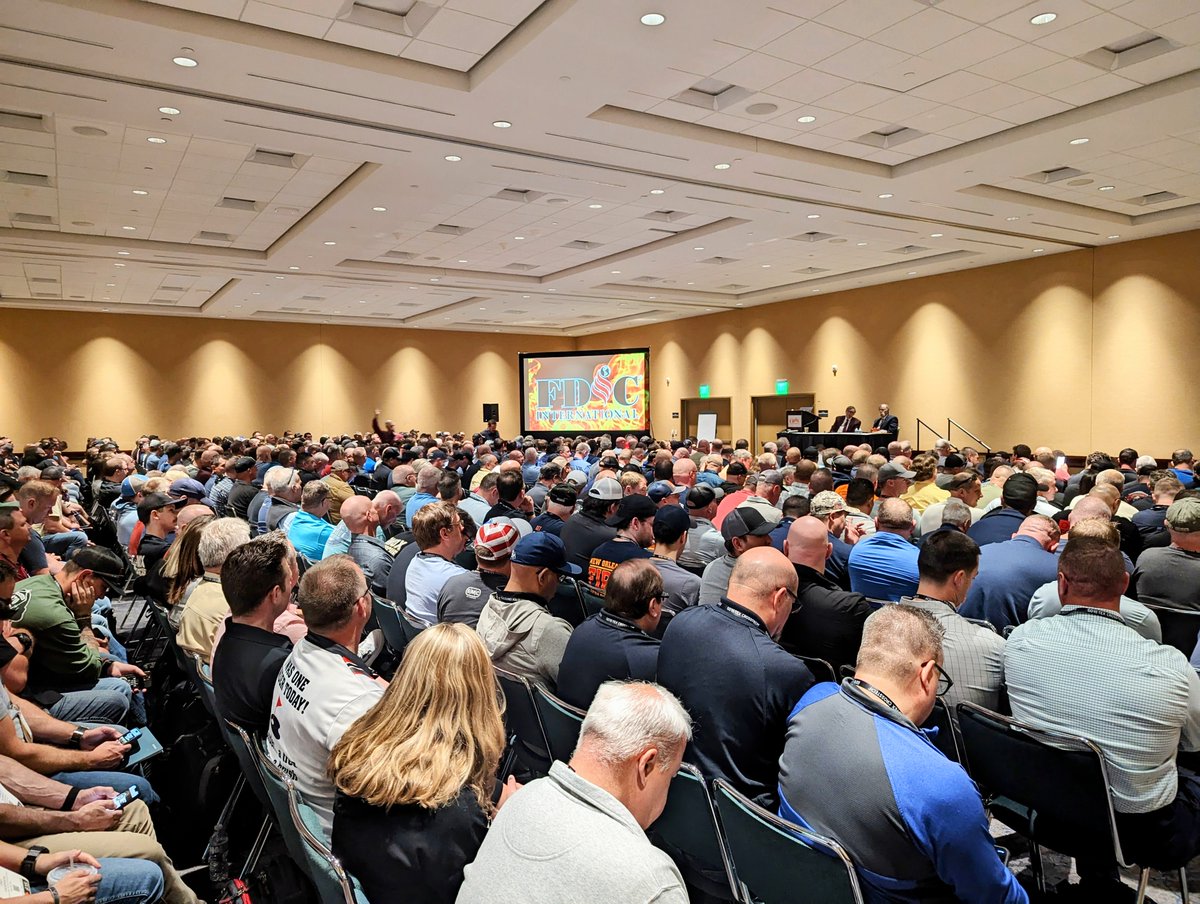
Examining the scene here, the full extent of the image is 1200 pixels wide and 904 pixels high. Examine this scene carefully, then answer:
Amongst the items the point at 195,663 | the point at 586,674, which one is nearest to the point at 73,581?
the point at 195,663

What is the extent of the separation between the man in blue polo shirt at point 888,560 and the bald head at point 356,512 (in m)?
2.95

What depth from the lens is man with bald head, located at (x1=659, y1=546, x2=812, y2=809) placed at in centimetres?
230

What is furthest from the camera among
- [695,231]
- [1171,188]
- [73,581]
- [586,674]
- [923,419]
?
[923,419]

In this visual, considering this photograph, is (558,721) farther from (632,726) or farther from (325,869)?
(632,726)

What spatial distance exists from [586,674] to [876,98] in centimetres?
667

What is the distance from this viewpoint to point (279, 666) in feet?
8.40

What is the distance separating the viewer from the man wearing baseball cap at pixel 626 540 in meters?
4.23

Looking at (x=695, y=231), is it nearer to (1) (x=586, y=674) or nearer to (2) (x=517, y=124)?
(2) (x=517, y=124)

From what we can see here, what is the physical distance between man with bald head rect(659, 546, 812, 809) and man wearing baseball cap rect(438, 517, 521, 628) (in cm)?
126

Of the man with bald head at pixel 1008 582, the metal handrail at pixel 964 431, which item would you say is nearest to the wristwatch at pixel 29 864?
the man with bald head at pixel 1008 582

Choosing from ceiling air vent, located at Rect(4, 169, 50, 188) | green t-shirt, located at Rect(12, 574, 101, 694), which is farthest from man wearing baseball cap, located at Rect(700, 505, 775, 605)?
ceiling air vent, located at Rect(4, 169, 50, 188)

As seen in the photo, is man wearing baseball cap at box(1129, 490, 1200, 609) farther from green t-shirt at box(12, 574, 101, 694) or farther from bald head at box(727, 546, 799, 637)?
green t-shirt at box(12, 574, 101, 694)

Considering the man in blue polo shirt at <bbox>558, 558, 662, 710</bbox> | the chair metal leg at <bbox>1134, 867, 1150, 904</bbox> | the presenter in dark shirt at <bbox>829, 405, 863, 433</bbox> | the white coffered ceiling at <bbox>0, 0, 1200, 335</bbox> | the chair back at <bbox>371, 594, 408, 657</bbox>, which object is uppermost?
the white coffered ceiling at <bbox>0, 0, 1200, 335</bbox>

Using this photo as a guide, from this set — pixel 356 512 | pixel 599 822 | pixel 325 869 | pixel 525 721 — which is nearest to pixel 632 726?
pixel 599 822
